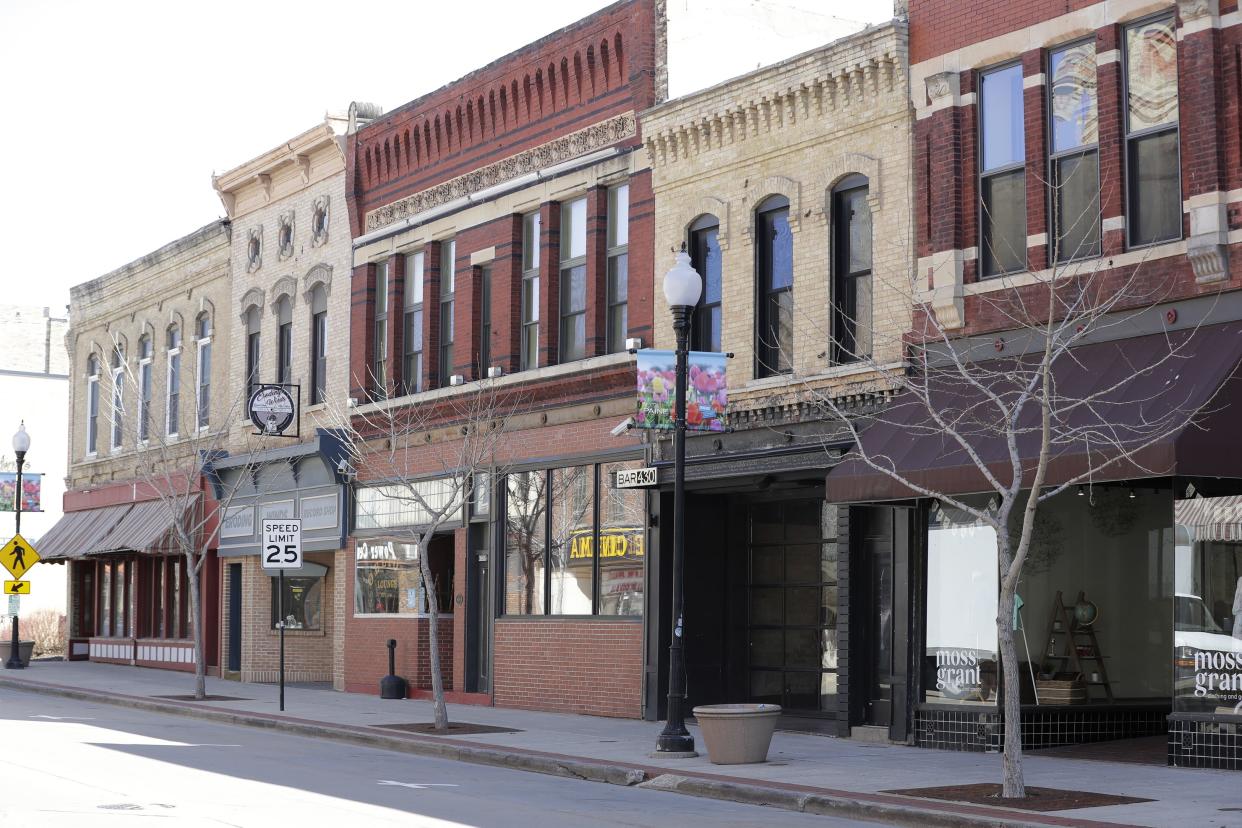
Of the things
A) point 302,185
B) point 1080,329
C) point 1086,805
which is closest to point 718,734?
point 1086,805

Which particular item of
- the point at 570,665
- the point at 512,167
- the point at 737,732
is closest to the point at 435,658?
the point at 570,665

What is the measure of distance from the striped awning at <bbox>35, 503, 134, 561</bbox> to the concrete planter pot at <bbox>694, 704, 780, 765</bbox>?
27782mm

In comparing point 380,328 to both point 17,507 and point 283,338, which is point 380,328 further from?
point 17,507

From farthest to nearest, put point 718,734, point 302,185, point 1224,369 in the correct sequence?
point 302,185
point 718,734
point 1224,369

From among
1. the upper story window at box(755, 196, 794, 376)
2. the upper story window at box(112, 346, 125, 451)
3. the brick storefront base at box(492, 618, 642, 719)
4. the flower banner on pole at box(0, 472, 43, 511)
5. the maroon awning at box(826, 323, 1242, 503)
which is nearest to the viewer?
the maroon awning at box(826, 323, 1242, 503)

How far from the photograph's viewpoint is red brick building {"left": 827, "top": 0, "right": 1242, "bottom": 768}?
16.1 m

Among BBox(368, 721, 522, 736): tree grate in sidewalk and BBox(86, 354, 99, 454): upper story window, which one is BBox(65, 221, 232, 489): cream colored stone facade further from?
BBox(368, 721, 522, 736): tree grate in sidewalk

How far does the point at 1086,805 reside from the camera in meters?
13.6

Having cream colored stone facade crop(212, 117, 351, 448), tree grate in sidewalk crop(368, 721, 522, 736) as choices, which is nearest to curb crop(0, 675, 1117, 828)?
tree grate in sidewalk crop(368, 721, 522, 736)

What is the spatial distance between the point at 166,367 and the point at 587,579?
63.4 ft

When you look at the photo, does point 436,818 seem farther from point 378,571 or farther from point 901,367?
point 378,571

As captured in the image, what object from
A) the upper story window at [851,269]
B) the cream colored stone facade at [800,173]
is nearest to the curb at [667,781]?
the cream colored stone facade at [800,173]

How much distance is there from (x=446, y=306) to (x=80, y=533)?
62.6 feet

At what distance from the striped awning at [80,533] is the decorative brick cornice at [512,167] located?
48.1ft
